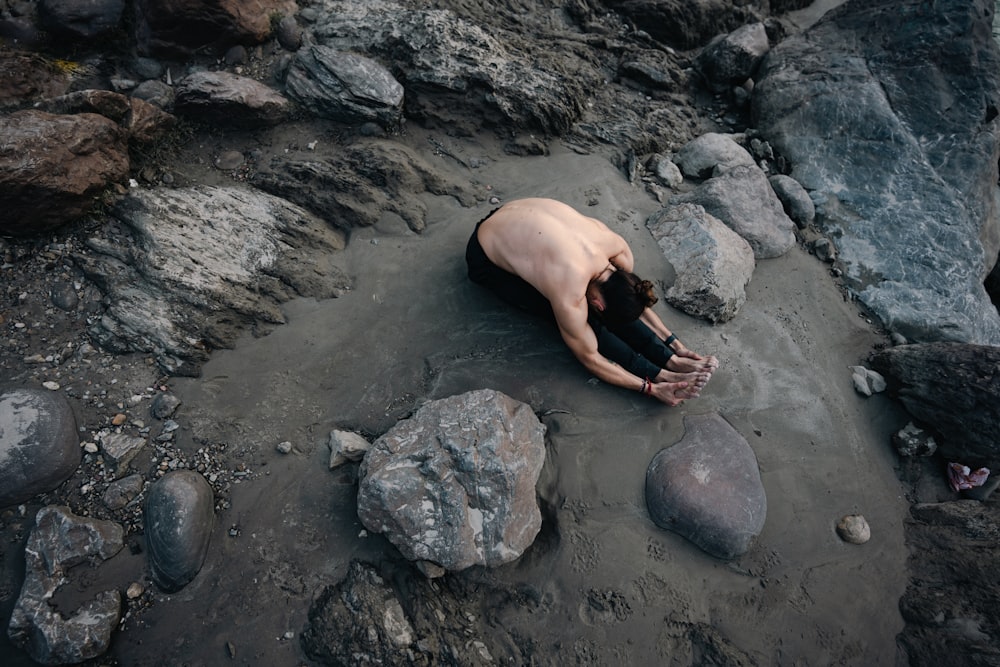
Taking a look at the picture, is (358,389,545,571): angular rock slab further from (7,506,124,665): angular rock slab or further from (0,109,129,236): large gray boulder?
(0,109,129,236): large gray boulder

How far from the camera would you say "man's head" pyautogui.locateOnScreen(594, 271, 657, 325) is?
3184mm

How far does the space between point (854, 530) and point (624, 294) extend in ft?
6.42

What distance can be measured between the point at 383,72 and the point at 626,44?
264cm

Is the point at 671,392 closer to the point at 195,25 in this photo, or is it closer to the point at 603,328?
the point at 603,328

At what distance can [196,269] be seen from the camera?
11.0 ft

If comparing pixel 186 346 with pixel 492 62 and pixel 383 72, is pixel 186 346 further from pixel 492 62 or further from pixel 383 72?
pixel 492 62

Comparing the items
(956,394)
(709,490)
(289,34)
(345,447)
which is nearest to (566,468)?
(709,490)

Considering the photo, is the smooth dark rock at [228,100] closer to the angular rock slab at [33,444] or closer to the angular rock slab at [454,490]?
the angular rock slab at [33,444]

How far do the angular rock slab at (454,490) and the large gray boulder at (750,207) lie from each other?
2600 mm

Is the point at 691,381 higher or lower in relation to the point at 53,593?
higher

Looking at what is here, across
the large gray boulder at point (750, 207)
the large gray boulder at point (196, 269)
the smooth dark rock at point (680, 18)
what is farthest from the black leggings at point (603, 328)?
the smooth dark rock at point (680, 18)

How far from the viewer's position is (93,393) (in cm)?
302

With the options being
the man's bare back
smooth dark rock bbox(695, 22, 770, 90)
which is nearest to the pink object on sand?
the man's bare back

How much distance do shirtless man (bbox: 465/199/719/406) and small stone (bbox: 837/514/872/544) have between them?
3.79ft
